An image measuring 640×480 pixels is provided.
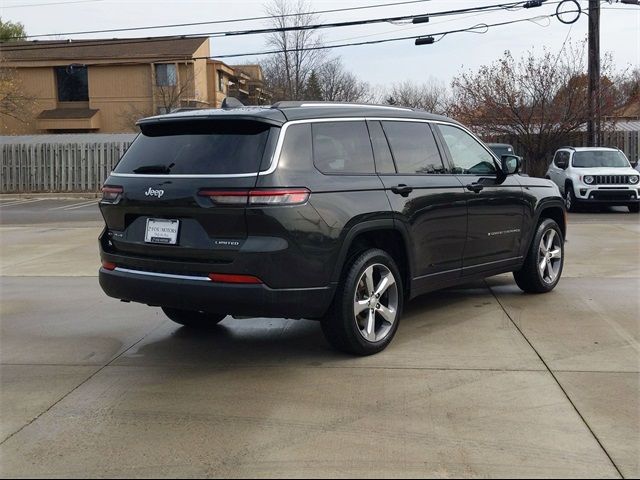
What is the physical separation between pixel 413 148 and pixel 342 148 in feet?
3.06

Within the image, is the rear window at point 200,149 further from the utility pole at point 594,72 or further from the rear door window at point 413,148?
the utility pole at point 594,72

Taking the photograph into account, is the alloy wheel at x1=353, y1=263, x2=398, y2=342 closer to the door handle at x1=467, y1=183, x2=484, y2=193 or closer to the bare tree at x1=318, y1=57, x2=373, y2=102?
the door handle at x1=467, y1=183, x2=484, y2=193

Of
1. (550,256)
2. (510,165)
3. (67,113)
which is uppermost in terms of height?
(67,113)

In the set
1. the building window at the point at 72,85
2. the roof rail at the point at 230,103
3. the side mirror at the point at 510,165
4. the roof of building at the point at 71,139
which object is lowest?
the side mirror at the point at 510,165

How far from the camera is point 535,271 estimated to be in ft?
23.2

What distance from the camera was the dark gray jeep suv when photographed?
14.6ft

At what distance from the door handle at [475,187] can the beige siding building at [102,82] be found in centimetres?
3301

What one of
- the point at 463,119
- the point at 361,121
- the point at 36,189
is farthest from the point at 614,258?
the point at 36,189

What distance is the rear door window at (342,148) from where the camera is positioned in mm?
4891

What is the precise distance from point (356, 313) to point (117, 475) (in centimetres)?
216

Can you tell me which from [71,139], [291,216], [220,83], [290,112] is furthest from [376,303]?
[220,83]

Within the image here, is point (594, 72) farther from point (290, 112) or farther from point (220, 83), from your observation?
point (220, 83)

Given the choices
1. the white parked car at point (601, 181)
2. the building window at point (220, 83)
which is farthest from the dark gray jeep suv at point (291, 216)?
the building window at point (220, 83)

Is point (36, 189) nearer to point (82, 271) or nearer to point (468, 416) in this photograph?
point (82, 271)
